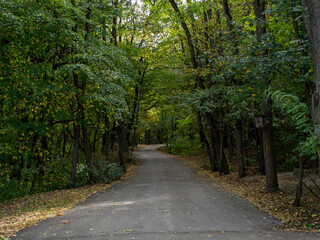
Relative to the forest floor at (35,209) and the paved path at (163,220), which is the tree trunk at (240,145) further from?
the forest floor at (35,209)

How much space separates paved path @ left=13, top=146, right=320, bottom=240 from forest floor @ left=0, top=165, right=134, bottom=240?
371mm

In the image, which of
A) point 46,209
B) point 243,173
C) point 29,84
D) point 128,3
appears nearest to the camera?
point 46,209

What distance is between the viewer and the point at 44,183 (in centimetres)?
1502

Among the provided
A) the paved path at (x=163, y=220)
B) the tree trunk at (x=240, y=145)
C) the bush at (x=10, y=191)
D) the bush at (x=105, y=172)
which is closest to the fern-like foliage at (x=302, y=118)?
the paved path at (x=163, y=220)

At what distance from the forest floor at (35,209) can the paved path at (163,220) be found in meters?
0.37

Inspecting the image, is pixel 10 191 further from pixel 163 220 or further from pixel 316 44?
pixel 316 44

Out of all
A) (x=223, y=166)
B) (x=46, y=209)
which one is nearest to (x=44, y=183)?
(x=46, y=209)

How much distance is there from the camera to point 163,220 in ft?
21.9

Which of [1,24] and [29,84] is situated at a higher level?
[1,24]

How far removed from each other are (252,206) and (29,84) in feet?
29.5

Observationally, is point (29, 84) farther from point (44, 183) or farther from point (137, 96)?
point (137, 96)

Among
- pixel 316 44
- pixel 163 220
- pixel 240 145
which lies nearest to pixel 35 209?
pixel 163 220

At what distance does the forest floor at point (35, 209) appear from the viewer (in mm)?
6523

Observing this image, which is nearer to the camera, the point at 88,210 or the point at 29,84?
the point at 88,210
